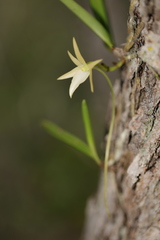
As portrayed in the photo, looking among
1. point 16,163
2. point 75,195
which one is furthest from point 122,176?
point 16,163

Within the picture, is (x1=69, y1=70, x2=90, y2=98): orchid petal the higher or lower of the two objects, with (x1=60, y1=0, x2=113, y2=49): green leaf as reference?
lower

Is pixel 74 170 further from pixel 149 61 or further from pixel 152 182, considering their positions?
pixel 149 61

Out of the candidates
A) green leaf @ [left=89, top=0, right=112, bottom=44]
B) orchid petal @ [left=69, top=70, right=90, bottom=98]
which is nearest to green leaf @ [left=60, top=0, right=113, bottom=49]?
green leaf @ [left=89, top=0, right=112, bottom=44]

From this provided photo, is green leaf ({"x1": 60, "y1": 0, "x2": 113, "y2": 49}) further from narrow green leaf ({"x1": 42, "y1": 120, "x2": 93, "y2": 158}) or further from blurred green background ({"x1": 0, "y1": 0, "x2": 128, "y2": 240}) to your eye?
blurred green background ({"x1": 0, "y1": 0, "x2": 128, "y2": 240})

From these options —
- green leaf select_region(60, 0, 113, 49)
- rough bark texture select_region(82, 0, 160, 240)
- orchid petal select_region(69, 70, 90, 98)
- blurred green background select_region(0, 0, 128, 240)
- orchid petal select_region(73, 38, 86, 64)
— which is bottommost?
rough bark texture select_region(82, 0, 160, 240)

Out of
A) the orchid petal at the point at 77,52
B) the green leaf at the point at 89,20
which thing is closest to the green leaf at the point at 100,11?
the green leaf at the point at 89,20

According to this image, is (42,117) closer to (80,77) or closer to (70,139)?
(70,139)
